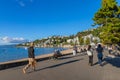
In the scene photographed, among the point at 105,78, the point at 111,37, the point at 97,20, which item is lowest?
the point at 105,78

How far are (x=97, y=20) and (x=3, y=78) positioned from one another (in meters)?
35.4

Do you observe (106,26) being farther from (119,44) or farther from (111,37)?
(119,44)

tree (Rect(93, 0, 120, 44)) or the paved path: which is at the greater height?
tree (Rect(93, 0, 120, 44))

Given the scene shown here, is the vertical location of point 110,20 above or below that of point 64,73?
above

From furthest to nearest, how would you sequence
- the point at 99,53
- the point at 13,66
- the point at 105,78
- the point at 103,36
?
the point at 103,36
the point at 99,53
the point at 13,66
the point at 105,78

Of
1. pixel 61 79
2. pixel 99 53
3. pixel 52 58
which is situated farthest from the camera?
pixel 52 58

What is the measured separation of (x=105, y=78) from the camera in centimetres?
1356

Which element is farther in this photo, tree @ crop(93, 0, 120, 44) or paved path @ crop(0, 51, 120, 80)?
tree @ crop(93, 0, 120, 44)

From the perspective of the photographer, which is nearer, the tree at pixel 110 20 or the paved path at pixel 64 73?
the paved path at pixel 64 73

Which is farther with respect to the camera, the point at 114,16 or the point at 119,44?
the point at 119,44

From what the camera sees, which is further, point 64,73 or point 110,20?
point 110,20

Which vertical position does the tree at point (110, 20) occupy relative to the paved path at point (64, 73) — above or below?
above

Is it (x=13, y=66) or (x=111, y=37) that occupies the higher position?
(x=111, y=37)

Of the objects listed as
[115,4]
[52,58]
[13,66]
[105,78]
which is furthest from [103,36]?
[105,78]
